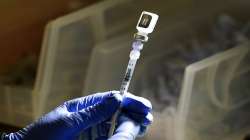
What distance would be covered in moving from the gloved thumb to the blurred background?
0.32m

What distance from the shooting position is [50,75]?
160 centimetres

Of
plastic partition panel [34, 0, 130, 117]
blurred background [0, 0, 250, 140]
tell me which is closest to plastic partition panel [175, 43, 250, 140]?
blurred background [0, 0, 250, 140]

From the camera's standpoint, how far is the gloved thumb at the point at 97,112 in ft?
3.44

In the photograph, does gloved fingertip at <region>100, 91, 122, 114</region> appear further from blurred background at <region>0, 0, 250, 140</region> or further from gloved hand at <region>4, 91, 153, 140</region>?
blurred background at <region>0, 0, 250, 140</region>

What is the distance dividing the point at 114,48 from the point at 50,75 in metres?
0.20

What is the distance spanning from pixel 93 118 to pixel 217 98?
40 centimetres

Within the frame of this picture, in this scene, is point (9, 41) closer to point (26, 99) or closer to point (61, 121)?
point (26, 99)

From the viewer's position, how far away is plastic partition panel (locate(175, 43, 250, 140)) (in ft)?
4.40

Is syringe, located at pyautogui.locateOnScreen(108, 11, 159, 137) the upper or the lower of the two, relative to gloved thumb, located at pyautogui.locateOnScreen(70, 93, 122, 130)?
upper

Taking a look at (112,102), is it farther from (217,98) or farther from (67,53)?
(67,53)

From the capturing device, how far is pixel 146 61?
1.55 m

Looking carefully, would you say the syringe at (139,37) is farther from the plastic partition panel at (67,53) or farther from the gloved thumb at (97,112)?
the plastic partition panel at (67,53)

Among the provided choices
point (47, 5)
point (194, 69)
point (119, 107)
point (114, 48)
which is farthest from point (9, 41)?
point (119, 107)

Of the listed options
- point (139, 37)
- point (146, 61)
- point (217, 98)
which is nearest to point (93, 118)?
point (139, 37)
